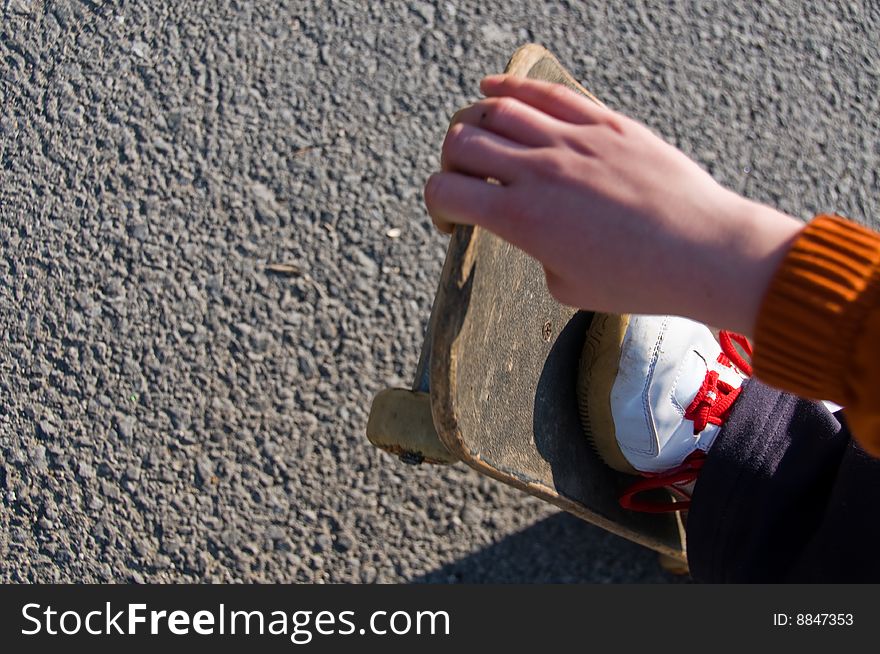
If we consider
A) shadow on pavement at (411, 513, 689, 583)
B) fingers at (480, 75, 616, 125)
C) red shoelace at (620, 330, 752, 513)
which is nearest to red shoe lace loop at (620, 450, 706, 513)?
red shoelace at (620, 330, 752, 513)

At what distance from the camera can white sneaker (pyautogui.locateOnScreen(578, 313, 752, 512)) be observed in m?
1.12

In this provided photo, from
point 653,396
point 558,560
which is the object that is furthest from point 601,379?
point 558,560

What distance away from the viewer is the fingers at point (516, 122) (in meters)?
0.77

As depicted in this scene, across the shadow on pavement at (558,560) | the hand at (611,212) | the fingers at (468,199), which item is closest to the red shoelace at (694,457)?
the shadow on pavement at (558,560)

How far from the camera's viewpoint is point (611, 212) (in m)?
0.74

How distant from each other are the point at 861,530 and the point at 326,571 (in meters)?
0.87

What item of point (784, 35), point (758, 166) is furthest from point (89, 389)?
point (784, 35)

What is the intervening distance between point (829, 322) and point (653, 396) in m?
0.47

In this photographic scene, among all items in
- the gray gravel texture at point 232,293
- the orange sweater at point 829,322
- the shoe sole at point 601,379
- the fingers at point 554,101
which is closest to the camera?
the orange sweater at point 829,322

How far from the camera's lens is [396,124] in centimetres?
167

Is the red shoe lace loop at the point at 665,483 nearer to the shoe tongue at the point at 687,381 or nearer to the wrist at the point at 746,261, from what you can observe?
the shoe tongue at the point at 687,381

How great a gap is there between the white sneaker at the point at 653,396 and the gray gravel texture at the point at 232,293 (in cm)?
43

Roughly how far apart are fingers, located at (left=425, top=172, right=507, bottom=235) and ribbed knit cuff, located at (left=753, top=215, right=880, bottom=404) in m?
0.24

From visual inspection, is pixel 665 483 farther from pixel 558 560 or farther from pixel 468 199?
pixel 468 199
